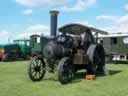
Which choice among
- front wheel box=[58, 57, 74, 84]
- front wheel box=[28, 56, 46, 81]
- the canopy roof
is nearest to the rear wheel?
the canopy roof

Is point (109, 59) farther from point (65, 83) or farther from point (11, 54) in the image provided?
point (65, 83)

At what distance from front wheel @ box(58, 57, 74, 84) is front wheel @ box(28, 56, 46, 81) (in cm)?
129

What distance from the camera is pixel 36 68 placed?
12070 millimetres

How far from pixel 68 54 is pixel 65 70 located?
3.64 feet

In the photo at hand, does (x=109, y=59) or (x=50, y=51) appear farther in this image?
(x=109, y=59)

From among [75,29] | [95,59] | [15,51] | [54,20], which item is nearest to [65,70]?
[54,20]

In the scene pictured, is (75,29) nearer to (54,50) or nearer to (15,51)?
(54,50)

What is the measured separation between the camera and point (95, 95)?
27.8 ft

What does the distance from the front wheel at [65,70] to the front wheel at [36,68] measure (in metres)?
1.29

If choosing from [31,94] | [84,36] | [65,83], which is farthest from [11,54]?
[31,94]

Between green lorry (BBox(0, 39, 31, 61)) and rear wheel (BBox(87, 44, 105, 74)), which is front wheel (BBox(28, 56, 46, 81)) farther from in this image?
green lorry (BBox(0, 39, 31, 61))

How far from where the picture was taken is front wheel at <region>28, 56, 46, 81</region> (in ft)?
38.4

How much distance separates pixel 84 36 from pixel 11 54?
1780cm

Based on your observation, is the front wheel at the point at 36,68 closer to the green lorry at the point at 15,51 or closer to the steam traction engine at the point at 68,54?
the steam traction engine at the point at 68,54
